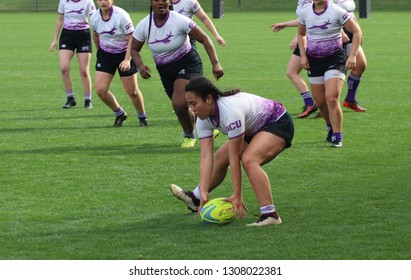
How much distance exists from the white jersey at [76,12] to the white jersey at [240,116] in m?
9.61

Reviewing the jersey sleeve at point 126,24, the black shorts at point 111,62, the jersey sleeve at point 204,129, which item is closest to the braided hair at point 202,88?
the jersey sleeve at point 204,129

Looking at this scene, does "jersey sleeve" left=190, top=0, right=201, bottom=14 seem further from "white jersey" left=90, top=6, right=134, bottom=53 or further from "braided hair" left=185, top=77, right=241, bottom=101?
"braided hair" left=185, top=77, right=241, bottom=101

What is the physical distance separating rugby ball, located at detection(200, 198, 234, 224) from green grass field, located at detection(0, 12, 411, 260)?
7 centimetres

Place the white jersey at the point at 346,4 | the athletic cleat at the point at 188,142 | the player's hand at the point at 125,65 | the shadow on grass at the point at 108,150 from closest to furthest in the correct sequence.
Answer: the shadow on grass at the point at 108,150 → the athletic cleat at the point at 188,142 → the player's hand at the point at 125,65 → the white jersey at the point at 346,4

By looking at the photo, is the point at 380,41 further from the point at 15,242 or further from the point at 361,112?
the point at 15,242

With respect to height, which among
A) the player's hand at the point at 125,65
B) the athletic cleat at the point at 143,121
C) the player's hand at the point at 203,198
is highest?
the player's hand at the point at 203,198

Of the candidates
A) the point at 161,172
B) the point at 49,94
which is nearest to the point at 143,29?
the point at 161,172

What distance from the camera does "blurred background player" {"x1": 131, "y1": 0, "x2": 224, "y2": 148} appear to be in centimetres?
1312

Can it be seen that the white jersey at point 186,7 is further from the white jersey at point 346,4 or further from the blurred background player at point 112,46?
the white jersey at point 346,4

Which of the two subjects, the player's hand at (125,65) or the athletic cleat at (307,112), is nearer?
the player's hand at (125,65)

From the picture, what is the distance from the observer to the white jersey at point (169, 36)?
1323 cm

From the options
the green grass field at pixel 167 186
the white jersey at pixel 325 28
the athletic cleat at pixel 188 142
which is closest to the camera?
the green grass field at pixel 167 186

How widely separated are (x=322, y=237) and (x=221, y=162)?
4.62 feet

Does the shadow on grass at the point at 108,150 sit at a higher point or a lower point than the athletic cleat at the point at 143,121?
higher
